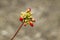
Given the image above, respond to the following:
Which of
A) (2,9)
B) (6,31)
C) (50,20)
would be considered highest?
(2,9)

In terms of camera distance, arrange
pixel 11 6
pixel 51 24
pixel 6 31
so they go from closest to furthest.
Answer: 1. pixel 6 31
2. pixel 51 24
3. pixel 11 6

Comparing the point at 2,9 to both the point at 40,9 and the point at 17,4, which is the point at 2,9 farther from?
the point at 40,9

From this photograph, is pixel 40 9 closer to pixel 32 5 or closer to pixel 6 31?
pixel 32 5

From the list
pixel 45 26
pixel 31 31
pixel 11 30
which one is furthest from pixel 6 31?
pixel 45 26

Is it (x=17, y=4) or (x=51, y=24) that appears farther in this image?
(x=17, y=4)

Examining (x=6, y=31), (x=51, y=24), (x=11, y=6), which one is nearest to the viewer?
(x=6, y=31)

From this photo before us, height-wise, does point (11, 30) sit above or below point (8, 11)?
below

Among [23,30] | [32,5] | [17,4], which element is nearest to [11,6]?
[17,4]
